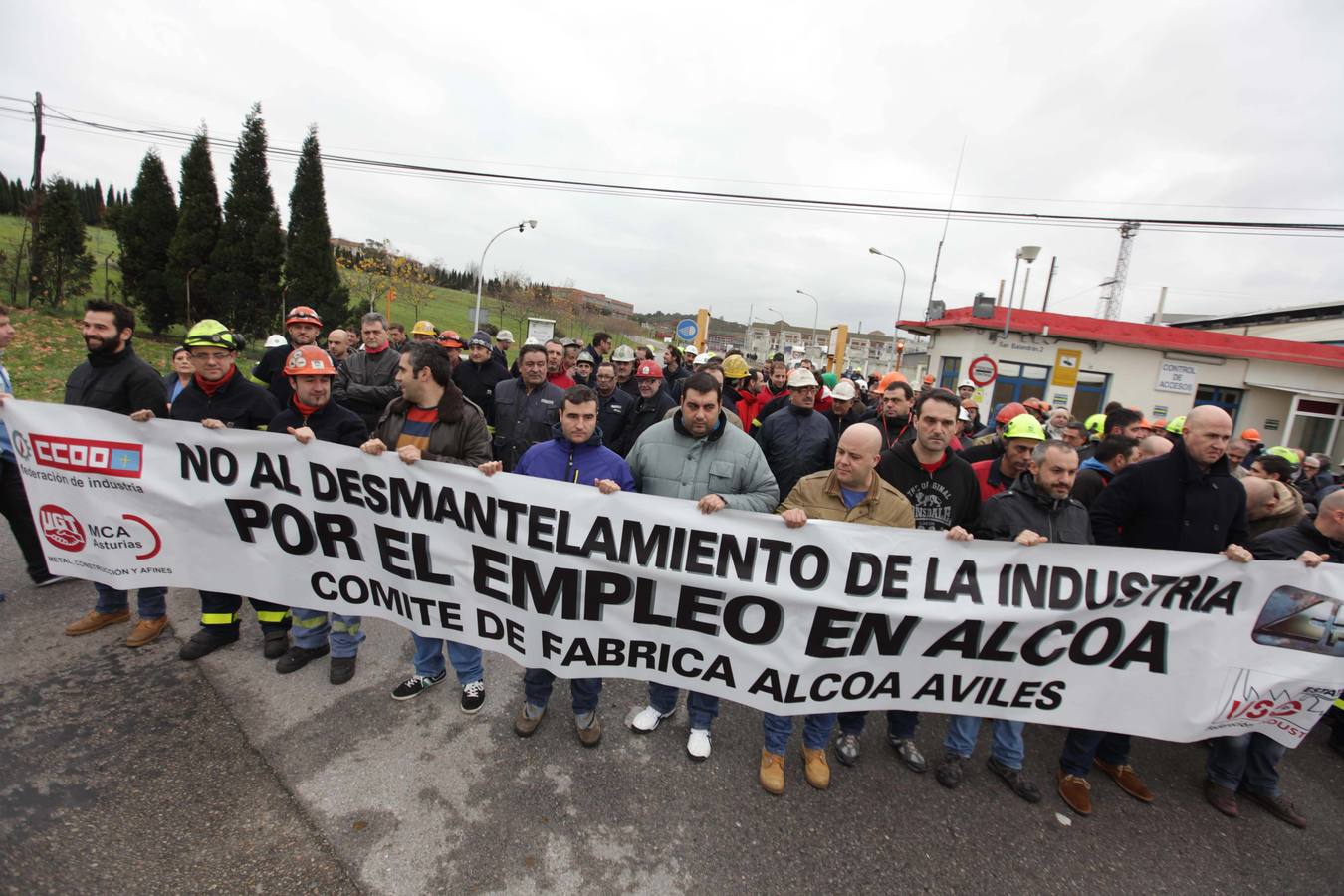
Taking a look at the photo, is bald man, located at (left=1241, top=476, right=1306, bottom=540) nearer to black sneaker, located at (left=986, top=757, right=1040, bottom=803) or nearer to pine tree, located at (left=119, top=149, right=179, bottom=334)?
black sneaker, located at (left=986, top=757, right=1040, bottom=803)

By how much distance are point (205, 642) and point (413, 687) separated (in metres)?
1.39

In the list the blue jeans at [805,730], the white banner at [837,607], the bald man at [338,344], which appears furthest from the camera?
the bald man at [338,344]

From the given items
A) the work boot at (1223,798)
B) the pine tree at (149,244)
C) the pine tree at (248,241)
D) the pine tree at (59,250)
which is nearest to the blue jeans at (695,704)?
the work boot at (1223,798)

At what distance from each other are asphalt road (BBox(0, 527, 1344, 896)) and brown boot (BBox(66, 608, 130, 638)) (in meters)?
0.09

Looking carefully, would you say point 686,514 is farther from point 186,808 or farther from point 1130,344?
point 1130,344

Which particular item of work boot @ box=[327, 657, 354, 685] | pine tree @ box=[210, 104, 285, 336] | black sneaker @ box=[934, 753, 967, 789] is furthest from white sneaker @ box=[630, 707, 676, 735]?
pine tree @ box=[210, 104, 285, 336]

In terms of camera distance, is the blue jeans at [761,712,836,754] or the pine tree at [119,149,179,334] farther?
the pine tree at [119,149,179,334]

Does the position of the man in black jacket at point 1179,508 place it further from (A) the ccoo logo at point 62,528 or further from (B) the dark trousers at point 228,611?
(A) the ccoo logo at point 62,528

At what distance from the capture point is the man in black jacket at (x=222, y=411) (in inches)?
141

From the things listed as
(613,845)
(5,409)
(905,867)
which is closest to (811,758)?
(905,867)

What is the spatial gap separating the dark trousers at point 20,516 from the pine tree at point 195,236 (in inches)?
658

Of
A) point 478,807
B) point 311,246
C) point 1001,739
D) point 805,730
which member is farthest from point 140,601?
point 311,246

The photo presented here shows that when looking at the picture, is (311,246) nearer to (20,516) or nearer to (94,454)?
(20,516)

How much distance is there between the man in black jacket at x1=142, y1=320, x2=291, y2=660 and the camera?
3.57 metres
